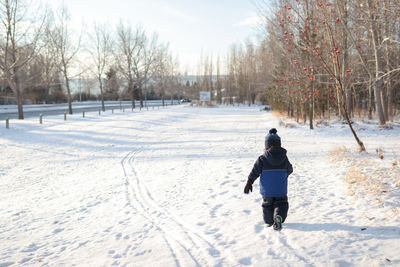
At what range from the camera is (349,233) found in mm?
3971

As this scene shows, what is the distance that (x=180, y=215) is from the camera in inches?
202

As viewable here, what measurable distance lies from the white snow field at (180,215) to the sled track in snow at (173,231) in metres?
0.02

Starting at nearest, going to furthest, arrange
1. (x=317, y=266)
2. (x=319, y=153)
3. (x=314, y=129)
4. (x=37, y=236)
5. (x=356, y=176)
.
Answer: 1. (x=317, y=266)
2. (x=37, y=236)
3. (x=356, y=176)
4. (x=319, y=153)
5. (x=314, y=129)

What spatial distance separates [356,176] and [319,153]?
10.6 ft

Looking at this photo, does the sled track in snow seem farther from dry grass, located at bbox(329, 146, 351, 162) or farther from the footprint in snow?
dry grass, located at bbox(329, 146, 351, 162)

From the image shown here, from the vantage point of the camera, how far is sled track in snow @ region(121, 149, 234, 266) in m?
3.66

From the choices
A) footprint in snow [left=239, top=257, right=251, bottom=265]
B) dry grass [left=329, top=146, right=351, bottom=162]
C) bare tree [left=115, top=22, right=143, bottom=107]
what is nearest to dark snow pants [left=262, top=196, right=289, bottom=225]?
footprint in snow [left=239, top=257, right=251, bottom=265]

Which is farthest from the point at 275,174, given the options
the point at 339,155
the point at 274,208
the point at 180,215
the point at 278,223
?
the point at 339,155

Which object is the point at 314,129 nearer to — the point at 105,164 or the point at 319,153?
the point at 319,153

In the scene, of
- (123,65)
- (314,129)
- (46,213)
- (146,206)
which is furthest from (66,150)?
(123,65)

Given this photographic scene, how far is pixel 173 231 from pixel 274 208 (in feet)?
5.38

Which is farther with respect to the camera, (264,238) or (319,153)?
(319,153)

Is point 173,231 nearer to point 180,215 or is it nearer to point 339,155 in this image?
point 180,215

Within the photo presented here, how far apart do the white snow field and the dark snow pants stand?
0.20m
